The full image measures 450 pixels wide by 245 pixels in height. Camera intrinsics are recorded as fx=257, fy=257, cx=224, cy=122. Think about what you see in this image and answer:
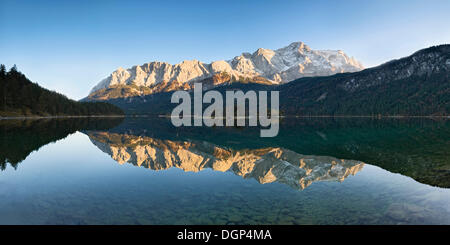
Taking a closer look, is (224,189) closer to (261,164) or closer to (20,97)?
(261,164)

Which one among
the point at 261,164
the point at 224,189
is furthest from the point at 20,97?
the point at 224,189

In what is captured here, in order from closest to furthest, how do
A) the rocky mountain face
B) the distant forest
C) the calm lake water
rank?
the calm lake water → the rocky mountain face → the distant forest

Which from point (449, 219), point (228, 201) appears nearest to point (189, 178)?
point (228, 201)

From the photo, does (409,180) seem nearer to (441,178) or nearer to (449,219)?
(441,178)

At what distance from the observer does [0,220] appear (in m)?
17.2

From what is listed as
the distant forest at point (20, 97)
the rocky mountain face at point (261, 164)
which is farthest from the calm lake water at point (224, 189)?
the distant forest at point (20, 97)

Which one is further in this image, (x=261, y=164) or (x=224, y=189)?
(x=261, y=164)

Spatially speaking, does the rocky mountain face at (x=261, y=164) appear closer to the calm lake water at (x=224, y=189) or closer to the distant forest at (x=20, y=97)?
the calm lake water at (x=224, y=189)

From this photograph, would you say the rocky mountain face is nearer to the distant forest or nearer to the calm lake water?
the calm lake water

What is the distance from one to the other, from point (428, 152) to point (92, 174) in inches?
2191

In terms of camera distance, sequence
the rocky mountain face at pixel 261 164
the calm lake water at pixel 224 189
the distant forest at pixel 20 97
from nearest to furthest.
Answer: the calm lake water at pixel 224 189 → the rocky mountain face at pixel 261 164 → the distant forest at pixel 20 97

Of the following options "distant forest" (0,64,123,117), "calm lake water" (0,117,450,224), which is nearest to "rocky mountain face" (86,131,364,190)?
"calm lake water" (0,117,450,224)

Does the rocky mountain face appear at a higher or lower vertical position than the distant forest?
lower

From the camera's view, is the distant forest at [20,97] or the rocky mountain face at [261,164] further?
the distant forest at [20,97]
